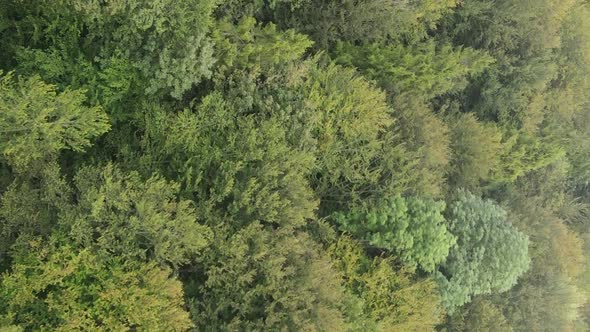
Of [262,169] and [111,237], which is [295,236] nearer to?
[262,169]

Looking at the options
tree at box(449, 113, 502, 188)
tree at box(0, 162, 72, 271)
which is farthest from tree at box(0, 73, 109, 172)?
tree at box(449, 113, 502, 188)

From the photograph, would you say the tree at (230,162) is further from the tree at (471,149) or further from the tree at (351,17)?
the tree at (471,149)

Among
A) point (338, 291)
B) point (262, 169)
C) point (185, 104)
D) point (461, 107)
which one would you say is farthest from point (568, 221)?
point (185, 104)

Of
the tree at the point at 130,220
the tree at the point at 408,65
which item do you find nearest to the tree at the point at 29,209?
the tree at the point at 130,220

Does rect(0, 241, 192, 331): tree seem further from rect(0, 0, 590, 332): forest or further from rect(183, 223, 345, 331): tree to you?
rect(183, 223, 345, 331): tree

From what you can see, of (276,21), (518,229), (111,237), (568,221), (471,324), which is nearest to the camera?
(111,237)
